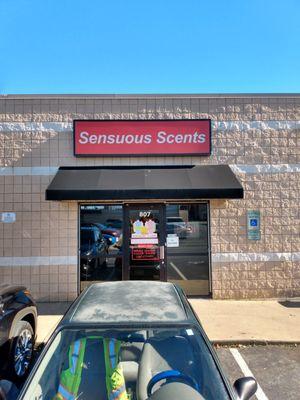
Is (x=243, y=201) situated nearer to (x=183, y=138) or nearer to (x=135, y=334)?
(x=183, y=138)

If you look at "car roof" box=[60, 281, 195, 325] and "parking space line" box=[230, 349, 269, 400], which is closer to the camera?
"car roof" box=[60, 281, 195, 325]

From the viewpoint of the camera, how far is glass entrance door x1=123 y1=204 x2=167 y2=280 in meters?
9.30

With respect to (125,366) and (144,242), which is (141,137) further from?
(125,366)

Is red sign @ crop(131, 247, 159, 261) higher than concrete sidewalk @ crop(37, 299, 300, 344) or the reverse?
higher

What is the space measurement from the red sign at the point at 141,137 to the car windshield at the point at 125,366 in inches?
267

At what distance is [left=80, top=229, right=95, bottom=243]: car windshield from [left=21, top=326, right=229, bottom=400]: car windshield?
6.49 m

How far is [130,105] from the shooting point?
952cm

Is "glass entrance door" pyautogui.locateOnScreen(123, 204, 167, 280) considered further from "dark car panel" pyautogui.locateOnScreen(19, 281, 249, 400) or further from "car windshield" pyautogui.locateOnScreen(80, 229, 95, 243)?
"dark car panel" pyautogui.locateOnScreen(19, 281, 249, 400)

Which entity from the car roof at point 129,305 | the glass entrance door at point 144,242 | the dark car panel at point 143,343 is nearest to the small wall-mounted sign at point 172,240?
the glass entrance door at point 144,242

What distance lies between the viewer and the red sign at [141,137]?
30.6ft

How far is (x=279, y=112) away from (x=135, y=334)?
8221 millimetres

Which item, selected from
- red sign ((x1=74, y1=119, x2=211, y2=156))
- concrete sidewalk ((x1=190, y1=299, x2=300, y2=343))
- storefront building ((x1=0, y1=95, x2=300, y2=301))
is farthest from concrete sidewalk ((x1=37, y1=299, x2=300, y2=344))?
red sign ((x1=74, y1=119, x2=211, y2=156))

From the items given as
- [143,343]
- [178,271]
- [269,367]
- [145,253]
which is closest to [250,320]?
[269,367]

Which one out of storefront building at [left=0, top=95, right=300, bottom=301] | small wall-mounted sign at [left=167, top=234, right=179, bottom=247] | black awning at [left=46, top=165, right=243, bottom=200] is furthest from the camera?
small wall-mounted sign at [left=167, top=234, right=179, bottom=247]
